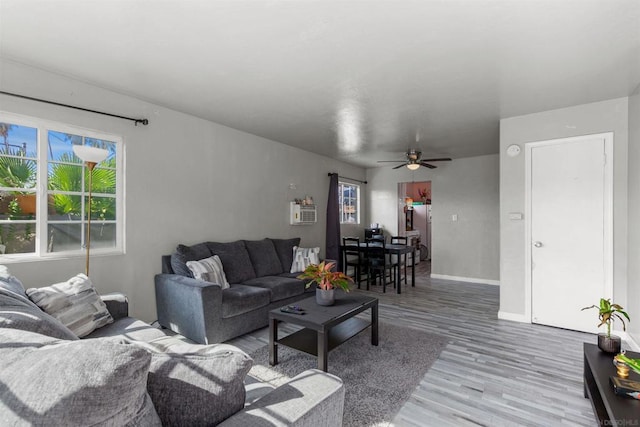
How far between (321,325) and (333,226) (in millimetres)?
3950

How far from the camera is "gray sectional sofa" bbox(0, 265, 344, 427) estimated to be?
681 millimetres

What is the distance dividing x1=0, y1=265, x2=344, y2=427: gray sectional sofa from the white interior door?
12.0ft

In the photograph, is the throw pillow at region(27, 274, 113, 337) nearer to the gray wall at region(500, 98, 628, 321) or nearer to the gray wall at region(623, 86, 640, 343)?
the gray wall at region(500, 98, 628, 321)

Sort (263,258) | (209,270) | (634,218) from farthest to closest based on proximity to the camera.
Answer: (263,258) < (209,270) < (634,218)

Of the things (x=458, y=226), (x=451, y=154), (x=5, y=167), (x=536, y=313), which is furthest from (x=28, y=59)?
(x=458, y=226)

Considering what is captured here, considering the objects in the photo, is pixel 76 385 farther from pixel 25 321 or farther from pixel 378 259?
pixel 378 259

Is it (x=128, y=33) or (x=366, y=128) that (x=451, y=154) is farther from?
(x=128, y=33)

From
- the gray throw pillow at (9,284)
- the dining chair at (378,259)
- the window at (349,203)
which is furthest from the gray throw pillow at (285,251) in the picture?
the gray throw pillow at (9,284)

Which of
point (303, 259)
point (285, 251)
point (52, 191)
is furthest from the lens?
point (285, 251)

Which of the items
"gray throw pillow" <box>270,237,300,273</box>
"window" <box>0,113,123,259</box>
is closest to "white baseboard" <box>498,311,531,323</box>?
"gray throw pillow" <box>270,237,300,273</box>

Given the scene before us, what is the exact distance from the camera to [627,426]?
4.44ft

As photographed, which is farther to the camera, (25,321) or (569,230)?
(569,230)

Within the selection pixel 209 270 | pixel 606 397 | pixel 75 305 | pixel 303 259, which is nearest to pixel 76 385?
pixel 75 305

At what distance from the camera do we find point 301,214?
5.57 m
